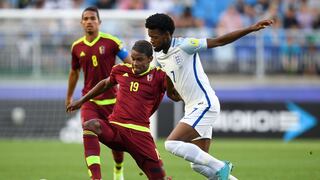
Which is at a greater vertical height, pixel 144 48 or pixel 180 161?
pixel 144 48

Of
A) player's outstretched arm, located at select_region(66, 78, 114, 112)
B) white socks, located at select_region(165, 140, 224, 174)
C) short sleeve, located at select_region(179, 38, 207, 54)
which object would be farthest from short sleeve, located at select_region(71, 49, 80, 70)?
white socks, located at select_region(165, 140, 224, 174)

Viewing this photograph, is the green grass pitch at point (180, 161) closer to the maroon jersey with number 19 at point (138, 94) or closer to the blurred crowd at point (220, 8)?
the maroon jersey with number 19 at point (138, 94)

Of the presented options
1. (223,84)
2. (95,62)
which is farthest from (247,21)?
(95,62)

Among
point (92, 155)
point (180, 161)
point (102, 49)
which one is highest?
point (102, 49)

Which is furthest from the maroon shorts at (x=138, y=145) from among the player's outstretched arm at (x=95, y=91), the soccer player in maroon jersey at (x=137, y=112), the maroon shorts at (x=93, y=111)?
the maroon shorts at (x=93, y=111)

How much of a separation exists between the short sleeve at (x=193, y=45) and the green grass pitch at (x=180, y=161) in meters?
3.10

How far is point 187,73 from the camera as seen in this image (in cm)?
984

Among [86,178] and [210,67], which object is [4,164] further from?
[210,67]

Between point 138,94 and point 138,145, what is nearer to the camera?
point 138,145

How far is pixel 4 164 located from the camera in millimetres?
15164

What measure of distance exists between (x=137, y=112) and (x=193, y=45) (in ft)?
3.43

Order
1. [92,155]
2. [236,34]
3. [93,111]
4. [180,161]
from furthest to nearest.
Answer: [180,161], [93,111], [92,155], [236,34]

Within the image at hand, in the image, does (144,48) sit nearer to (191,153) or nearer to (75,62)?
(191,153)

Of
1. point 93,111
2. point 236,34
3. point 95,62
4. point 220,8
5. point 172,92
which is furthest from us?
point 220,8
